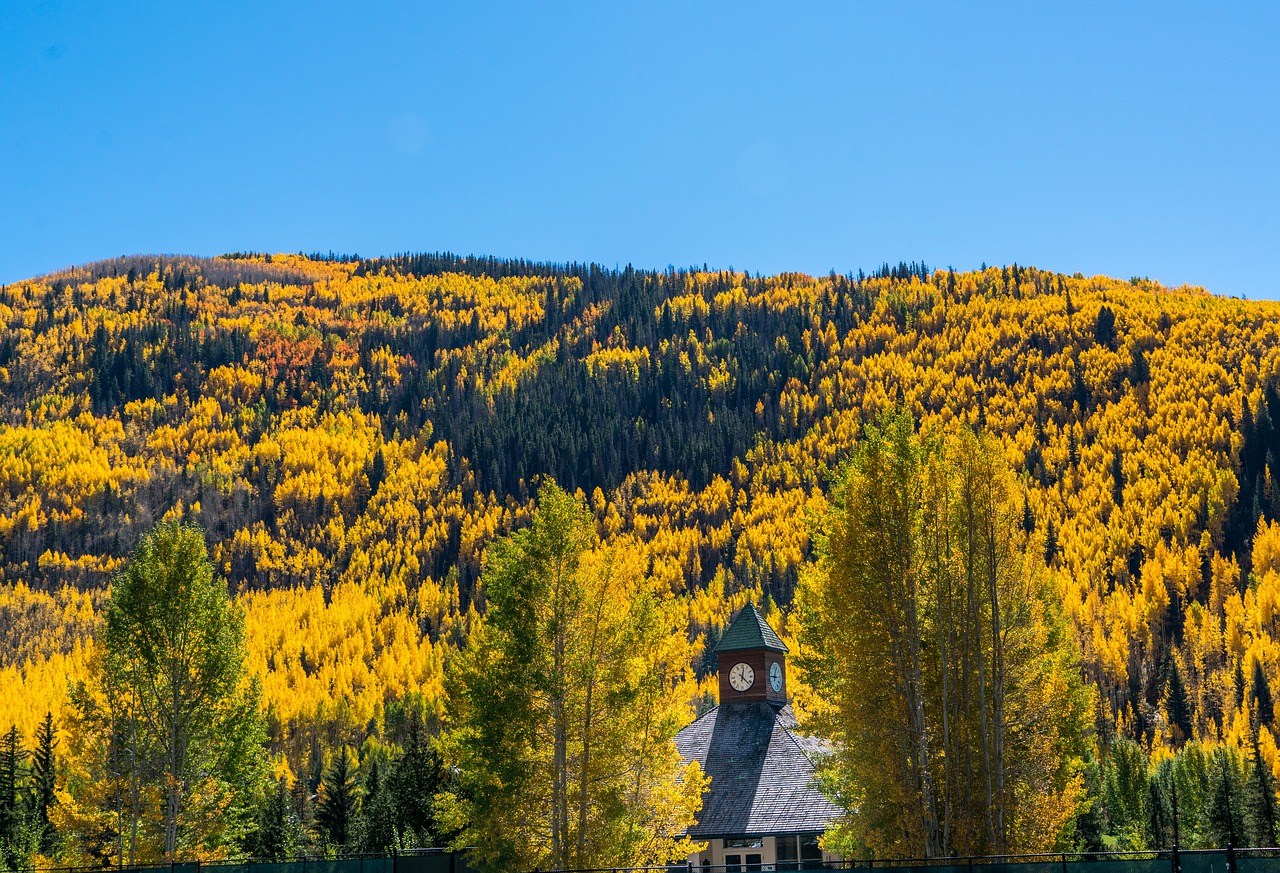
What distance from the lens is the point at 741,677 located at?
5656cm

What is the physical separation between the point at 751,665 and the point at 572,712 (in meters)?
23.9

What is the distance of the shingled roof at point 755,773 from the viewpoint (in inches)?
1845

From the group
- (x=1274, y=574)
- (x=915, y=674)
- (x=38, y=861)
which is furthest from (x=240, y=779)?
(x=1274, y=574)

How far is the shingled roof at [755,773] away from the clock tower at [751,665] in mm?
529

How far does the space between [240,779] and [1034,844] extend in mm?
25343

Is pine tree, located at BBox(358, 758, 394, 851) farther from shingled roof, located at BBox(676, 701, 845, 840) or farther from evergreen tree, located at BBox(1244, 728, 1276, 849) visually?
evergreen tree, located at BBox(1244, 728, 1276, 849)

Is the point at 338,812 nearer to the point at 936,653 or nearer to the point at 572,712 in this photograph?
the point at 572,712

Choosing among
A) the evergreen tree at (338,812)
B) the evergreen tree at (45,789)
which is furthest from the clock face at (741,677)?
the evergreen tree at (45,789)

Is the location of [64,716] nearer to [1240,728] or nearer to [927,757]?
[927,757]

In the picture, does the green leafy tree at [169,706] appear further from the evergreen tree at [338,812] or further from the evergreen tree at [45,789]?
the evergreen tree at [338,812]

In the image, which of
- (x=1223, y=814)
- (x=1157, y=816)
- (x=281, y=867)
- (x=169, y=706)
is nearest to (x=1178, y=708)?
(x=1157, y=816)

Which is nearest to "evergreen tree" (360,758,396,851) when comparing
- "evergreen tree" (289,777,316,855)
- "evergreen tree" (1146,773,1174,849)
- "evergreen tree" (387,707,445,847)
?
"evergreen tree" (387,707,445,847)

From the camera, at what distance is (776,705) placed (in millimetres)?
56125

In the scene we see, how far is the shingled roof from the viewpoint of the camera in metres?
46.9
